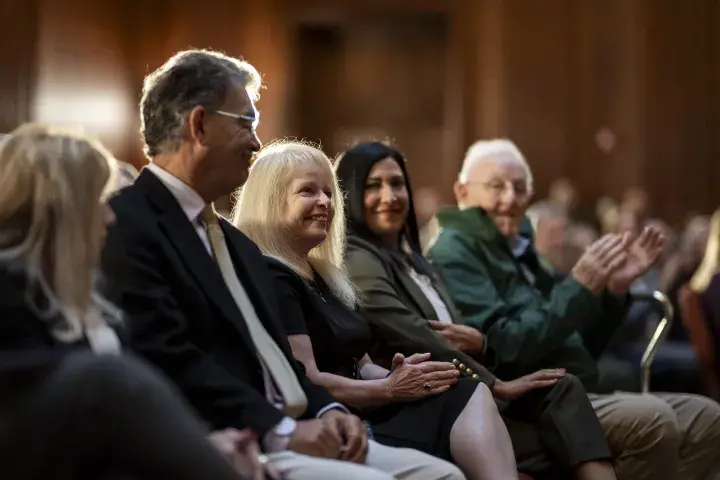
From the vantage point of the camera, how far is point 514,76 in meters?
10.2

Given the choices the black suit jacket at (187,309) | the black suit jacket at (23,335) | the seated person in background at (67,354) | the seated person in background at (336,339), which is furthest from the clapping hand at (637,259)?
the black suit jacket at (23,335)

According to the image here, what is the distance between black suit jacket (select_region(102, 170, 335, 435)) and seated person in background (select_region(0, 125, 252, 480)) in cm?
20

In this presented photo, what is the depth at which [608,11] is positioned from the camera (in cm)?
1028

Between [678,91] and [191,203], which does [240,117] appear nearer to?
[191,203]

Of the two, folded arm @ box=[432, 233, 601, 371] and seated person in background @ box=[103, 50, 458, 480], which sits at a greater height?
seated person in background @ box=[103, 50, 458, 480]

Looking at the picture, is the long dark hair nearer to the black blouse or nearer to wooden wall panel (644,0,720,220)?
the black blouse

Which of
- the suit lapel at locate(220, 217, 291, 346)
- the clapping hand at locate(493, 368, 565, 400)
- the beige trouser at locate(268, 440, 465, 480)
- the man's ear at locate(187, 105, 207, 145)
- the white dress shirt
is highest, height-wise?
the man's ear at locate(187, 105, 207, 145)

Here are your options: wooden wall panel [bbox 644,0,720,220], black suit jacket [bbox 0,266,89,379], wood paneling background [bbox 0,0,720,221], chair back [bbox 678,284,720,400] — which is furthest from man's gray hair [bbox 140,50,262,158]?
wooden wall panel [bbox 644,0,720,220]

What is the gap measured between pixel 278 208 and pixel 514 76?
24.9 feet

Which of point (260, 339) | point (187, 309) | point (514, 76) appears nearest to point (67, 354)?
point (187, 309)

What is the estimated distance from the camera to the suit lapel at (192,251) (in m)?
2.27

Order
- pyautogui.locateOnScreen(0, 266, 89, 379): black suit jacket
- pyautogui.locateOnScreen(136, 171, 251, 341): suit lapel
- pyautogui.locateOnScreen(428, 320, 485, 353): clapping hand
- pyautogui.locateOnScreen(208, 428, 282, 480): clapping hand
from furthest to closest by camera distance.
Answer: pyautogui.locateOnScreen(428, 320, 485, 353): clapping hand
pyautogui.locateOnScreen(136, 171, 251, 341): suit lapel
pyautogui.locateOnScreen(208, 428, 282, 480): clapping hand
pyautogui.locateOnScreen(0, 266, 89, 379): black suit jacket

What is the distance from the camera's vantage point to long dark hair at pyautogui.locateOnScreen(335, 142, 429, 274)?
11.0ft

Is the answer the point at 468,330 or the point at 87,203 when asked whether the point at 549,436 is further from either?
the point at 87,203
